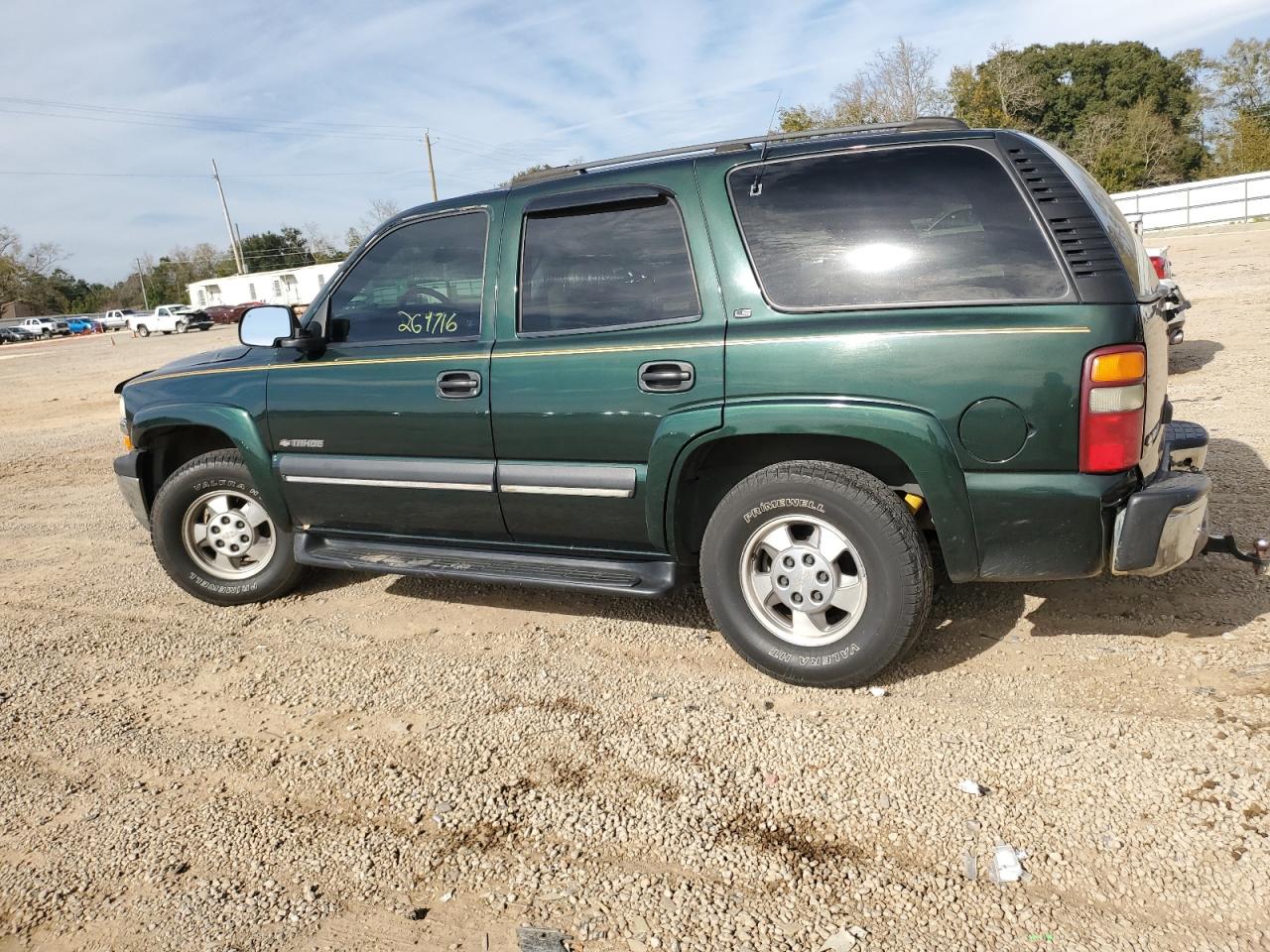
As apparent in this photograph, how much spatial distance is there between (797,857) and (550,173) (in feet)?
9.66

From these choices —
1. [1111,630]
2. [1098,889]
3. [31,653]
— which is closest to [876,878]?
[1098,889]

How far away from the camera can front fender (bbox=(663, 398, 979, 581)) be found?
3102 millimetres

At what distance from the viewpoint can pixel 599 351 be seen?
3633mm

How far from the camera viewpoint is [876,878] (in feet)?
8.03

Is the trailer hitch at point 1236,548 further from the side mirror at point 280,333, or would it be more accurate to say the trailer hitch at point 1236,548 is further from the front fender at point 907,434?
the side mirror at point 280,333

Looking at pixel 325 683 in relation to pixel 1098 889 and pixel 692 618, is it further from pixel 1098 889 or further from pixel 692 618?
pixel 1098 889

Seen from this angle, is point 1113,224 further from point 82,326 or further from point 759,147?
point 82,326

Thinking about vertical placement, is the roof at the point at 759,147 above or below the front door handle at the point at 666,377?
above

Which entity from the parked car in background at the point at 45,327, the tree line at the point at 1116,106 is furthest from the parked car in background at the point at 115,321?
the tree line at the point at 1116,106

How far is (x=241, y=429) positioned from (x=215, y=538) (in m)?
0.70

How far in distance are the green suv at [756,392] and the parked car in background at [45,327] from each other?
6392 centimetres

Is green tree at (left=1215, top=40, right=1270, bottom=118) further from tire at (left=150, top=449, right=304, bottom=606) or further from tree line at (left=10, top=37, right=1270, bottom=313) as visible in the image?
tire at (left=150, top=449, right=304, bottom=606)

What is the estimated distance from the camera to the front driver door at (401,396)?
3.97 metres

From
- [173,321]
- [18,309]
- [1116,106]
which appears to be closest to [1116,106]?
[1116,106]
